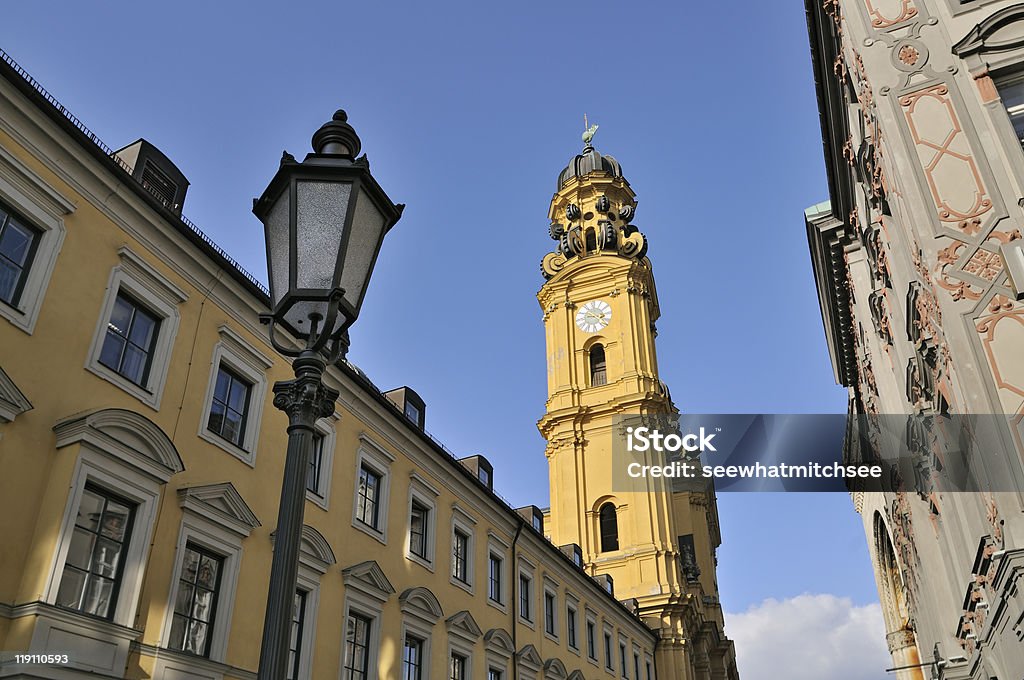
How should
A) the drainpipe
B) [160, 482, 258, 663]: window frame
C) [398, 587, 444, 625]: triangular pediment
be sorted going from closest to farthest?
1. [160, 482, 258, 663]: window frame
2. [398, 587, 444, 625]: triangular pediment
3. the drainpipe

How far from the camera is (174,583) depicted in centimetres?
1155

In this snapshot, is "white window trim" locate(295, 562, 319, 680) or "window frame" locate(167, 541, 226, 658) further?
"white window trim" locate(295, 562, 319, 680)

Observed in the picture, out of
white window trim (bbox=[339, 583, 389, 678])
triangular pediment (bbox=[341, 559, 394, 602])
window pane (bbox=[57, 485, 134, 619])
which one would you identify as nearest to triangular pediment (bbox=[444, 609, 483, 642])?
triangular pediment (bbox=[341, 559, 394, 602])

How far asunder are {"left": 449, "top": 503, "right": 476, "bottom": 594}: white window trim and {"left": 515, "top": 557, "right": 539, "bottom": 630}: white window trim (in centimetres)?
287

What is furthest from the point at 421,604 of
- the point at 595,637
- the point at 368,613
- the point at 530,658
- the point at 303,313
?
the point at 303,313

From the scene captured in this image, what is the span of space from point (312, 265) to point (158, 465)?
875cm

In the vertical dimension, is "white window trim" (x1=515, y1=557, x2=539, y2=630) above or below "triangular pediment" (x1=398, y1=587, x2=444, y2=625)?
above

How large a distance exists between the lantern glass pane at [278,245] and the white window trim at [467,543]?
16.4 metres

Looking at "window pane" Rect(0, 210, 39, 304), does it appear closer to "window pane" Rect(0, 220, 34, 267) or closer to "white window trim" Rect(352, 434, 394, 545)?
"window pane" Rect(0, 220, 34, 267)

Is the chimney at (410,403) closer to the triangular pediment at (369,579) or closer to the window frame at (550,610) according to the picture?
the triangular pediment at (369,579)

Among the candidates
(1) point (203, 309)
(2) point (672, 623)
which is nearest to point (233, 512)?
(1) point (203, 309)

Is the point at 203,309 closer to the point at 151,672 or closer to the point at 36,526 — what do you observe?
the point at 36,526

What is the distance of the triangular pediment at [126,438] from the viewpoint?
34.0ft

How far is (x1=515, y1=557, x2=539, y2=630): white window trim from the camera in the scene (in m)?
23.1
